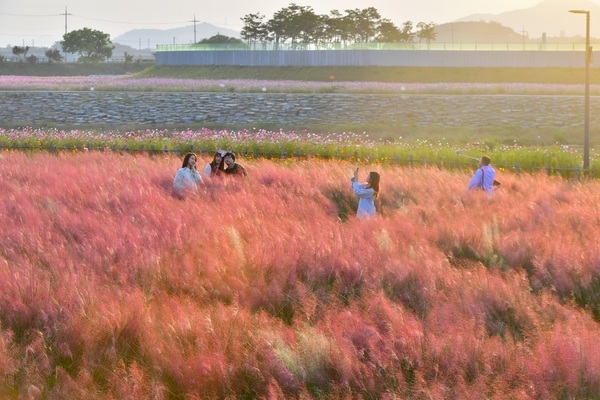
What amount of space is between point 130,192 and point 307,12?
76429mm

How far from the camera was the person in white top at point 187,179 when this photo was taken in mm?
13609

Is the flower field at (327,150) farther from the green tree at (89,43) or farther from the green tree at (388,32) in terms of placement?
the green tree at (89,43)

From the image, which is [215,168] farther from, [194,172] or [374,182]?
[374,182]

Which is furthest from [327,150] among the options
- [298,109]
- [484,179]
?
[298,109]

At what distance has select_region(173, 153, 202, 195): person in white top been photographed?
1361cm

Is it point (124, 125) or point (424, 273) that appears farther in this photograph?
point (124, 125)

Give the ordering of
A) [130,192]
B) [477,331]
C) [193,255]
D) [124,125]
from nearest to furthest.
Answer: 1. [477,331]
2. [193,255]
3. [130,192]
4. [124,125]

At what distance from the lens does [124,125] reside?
120ft

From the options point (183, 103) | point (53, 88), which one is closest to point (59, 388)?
point (183, 103)

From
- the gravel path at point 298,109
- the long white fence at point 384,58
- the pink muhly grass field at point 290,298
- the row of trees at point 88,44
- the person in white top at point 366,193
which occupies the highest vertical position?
the row of trees at point 88,44

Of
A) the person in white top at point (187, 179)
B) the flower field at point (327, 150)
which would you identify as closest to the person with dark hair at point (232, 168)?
the person in white top at point (187, 179)

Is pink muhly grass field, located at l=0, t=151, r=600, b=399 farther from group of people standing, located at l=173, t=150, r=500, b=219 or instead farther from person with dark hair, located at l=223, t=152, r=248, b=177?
person with dark hair, located at l=223, t=152, r=248, b=177

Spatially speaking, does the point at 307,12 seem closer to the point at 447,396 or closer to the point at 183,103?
the point at 183,103

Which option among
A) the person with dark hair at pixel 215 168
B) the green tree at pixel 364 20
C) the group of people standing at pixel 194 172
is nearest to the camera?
the group of people standing at pixel 194 172
